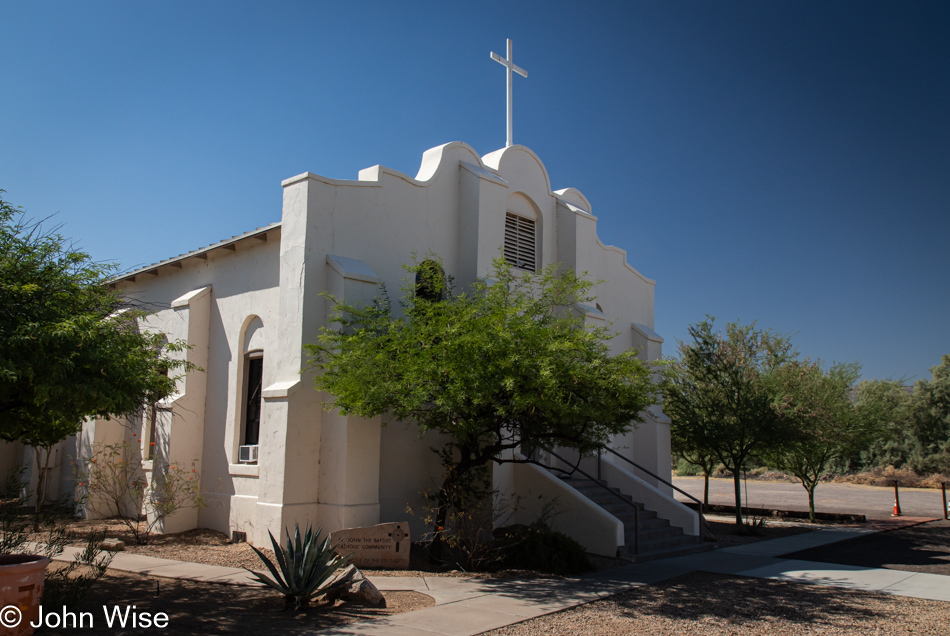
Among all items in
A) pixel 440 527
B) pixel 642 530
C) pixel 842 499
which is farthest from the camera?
pixel 842 499

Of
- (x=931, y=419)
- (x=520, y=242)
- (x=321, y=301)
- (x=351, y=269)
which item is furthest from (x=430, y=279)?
(x=931, y=419)

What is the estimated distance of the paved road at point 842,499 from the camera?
24.2 m

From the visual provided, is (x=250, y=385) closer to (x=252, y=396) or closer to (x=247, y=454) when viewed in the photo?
(x=252, y=396)

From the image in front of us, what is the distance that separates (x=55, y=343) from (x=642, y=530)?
11.9 m

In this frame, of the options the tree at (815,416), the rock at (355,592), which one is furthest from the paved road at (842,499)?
the rock at (355,592)

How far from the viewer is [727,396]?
17578 millimetres

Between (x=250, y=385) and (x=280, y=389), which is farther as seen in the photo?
(x=250, y=385)

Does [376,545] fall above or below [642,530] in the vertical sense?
above

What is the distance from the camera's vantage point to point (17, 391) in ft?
24.7

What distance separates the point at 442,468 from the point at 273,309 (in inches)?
189

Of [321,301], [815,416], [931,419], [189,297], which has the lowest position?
[815,416]

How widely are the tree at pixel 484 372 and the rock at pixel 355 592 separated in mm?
2666

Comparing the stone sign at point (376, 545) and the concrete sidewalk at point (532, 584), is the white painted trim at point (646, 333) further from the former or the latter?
the stone sign at point (376, 545)

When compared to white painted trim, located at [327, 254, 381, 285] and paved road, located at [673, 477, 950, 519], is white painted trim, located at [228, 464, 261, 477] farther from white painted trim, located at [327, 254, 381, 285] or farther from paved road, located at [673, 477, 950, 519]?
paved road, located at [673, 477, 950, 519]
